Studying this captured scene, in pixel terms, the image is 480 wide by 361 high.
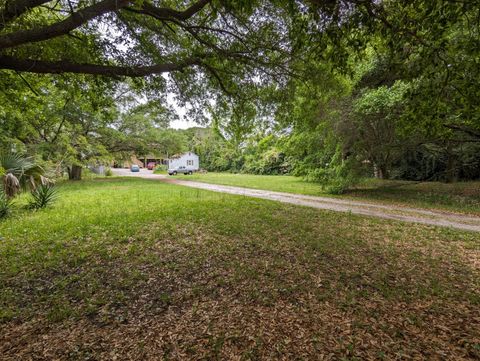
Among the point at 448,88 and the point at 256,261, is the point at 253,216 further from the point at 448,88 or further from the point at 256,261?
the point at 448,88

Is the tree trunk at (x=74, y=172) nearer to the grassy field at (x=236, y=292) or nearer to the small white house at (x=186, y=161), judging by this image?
the small white house at (x=186, y=161)

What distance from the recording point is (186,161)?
3631cm

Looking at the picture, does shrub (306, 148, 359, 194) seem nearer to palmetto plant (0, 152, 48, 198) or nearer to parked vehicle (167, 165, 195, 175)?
palmetto plant (0, 152, 48, 198)

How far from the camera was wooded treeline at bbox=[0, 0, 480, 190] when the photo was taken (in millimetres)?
3051

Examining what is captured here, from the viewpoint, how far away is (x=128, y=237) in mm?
5309

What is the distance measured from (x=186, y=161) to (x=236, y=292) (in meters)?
34.5

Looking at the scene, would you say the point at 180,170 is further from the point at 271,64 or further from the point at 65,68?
the point at 65,68

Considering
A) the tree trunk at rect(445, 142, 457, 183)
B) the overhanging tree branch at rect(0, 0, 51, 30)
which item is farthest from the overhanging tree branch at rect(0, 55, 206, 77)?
the tree trunk at rect(445, 142, 457, 183)

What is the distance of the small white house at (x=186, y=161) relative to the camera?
33997mm

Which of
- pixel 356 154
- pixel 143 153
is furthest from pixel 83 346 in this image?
pixel 143 153

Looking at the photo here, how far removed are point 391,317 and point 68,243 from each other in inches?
231

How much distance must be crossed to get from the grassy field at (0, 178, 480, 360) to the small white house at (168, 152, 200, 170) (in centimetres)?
2846

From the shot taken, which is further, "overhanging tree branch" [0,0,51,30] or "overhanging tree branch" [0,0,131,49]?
"overhanging tree branch" [0,0,131,49]

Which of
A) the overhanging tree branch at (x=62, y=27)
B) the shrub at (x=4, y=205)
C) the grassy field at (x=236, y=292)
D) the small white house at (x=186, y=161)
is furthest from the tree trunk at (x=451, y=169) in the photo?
the small white house at (x=186, y=161)
